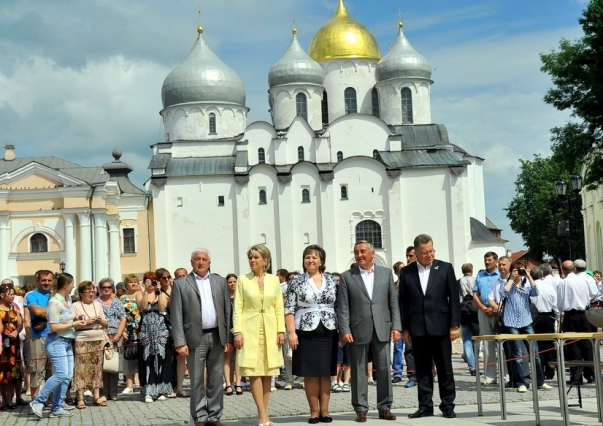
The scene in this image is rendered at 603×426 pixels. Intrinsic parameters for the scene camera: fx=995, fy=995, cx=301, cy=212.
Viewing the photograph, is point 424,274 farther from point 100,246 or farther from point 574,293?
point 100,246

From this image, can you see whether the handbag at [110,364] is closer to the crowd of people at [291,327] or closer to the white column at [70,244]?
the crowd of people at [291,327]

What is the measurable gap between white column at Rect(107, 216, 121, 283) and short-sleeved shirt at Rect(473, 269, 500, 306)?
4248 cm

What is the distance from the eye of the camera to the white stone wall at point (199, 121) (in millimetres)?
61281

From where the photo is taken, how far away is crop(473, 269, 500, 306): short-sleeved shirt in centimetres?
1381

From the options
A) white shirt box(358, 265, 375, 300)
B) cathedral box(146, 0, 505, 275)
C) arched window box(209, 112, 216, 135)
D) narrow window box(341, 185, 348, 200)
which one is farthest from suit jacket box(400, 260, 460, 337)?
arched window box(209, 112, 216, 135)

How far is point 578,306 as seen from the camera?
13891mm

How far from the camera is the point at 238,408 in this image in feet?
40.0

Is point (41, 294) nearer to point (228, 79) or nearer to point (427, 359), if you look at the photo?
point (427, 359)

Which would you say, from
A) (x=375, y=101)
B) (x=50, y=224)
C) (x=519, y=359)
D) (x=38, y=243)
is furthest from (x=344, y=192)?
(x=519, y=359)

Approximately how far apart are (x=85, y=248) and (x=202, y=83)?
14.3m

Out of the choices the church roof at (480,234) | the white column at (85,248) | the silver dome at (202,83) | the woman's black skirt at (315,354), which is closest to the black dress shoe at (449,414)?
the woman's black skirt at (315,354)

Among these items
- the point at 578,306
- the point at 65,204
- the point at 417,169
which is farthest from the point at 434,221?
the point at 578,306

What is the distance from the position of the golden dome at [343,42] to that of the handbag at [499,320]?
51.3m

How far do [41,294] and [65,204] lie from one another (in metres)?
40.9
